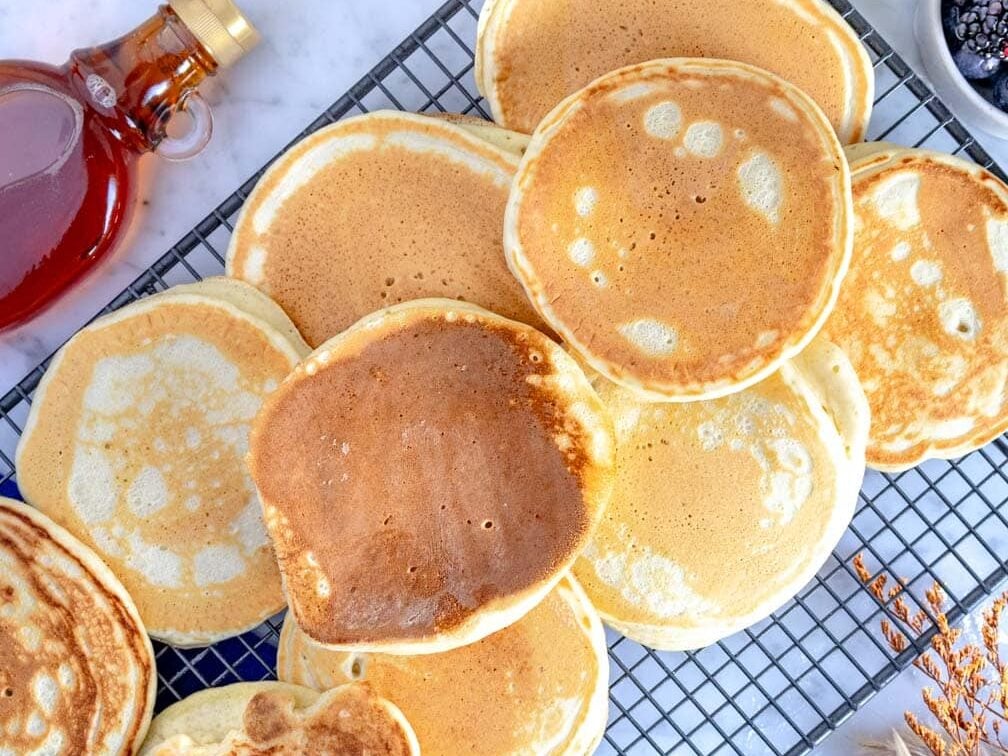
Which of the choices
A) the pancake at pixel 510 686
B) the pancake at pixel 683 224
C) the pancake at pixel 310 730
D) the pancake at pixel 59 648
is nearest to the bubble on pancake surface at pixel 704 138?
the pancake at pixel 683 224

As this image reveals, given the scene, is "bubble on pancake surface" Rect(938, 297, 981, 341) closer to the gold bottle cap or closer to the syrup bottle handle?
the gold bottle cap

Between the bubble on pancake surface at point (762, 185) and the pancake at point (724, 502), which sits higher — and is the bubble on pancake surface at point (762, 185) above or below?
above

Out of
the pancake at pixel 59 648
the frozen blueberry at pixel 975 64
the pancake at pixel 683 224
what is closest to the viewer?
the pancake at pixel 683 224

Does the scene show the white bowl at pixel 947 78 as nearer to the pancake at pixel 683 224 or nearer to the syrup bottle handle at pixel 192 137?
the pancake at pixel 683 224

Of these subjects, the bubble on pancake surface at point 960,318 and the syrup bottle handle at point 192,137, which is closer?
the bubble on pancake surface at point 960,318

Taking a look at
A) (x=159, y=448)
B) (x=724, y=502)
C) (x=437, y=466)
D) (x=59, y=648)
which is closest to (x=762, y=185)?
(x=724, y=502)

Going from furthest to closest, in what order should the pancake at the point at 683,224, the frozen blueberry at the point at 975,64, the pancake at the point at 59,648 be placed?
the frozen blueberry at the point at 975,64 < the pancake at the point at 59,648 < the pancake at the point at 683,224

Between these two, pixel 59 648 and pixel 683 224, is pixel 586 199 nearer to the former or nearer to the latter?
pixel 683 224

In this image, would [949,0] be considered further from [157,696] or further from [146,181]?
[157,696]
